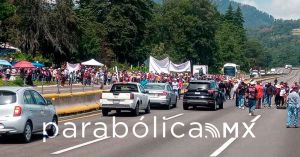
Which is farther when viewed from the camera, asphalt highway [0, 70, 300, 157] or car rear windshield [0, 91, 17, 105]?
car rear windshield [0, 91, 17, 105]

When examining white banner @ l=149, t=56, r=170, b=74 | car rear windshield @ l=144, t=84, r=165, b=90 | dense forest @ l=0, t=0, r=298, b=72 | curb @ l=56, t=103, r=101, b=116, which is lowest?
curb @ l=56, t=103, r=101, b=116

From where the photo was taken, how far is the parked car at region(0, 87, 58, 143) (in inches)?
587

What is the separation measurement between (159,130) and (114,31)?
68046 millimetres

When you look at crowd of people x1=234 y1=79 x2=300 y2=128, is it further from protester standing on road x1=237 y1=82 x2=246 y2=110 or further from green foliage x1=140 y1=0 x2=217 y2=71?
green foliage x1=140 y1=0 x2=217 y2=71

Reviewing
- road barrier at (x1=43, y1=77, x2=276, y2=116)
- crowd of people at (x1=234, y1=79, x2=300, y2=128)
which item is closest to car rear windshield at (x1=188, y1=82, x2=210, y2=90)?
crowd of people at (x1=234, y1=79, x2=300, y2=128)

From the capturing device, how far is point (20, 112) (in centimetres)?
1501

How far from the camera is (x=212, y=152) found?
554 inches

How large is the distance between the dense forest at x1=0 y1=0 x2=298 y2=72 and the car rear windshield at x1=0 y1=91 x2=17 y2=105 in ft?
167

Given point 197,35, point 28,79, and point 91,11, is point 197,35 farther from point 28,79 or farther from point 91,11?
point 28,79

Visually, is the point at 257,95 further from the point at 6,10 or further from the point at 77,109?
the point at 6,10

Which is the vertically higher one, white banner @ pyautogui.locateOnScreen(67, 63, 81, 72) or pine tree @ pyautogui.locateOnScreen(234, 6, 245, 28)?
pine tree @ pyautogui.locateOnScreen(234, 6, 245, 28)

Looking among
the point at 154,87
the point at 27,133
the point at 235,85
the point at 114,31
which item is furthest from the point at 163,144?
the point at 114,31

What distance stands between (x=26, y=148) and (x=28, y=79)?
93.1 feet

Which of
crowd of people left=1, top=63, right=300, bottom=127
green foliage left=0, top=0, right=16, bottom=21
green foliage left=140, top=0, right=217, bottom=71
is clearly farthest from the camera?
green foliage left=140, top=0, right=217, bottom=71
